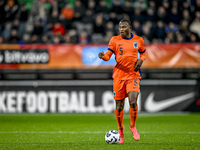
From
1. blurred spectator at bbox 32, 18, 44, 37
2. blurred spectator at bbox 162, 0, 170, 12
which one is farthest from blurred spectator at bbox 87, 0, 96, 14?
blurred spectator at bbox 162, 0, 170, 12

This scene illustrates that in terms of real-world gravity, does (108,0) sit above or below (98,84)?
above

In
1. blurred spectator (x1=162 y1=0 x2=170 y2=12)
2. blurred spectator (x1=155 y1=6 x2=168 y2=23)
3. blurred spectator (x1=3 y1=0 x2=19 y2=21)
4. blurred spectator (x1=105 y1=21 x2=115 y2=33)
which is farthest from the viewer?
blurred spectator (x1=3 y1=0 x2=19 y2=21)

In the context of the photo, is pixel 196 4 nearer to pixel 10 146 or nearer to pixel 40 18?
pixel 40 18

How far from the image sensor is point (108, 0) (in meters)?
16.9

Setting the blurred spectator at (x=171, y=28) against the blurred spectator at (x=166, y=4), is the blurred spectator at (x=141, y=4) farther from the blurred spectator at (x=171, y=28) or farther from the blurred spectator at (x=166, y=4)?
the blurred spectator at (x=171, y=28)

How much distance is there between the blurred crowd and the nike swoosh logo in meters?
1.92

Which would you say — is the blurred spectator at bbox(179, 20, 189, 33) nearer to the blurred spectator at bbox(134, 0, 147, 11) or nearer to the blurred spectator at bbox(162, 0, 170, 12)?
the blurred spectator at bbox(162, 0, 170, 12)

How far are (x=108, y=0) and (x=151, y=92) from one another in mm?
4774

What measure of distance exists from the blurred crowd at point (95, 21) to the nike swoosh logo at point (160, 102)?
6.28 feet

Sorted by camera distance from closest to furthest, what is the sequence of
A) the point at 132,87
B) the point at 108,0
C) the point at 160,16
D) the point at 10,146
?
the point at 10,146 < the point at 132,87 < the point at 160,16 < the point at 108,0

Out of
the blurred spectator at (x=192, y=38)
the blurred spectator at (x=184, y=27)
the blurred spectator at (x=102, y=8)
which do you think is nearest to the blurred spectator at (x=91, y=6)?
the blurred spectator at (x=102, y=8)

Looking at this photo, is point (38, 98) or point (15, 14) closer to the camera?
point (38, 98)

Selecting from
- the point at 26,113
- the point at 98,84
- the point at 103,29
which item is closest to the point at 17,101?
the point at 26,113

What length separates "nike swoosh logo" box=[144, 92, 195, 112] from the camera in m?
14.2
